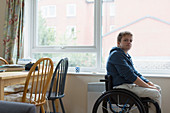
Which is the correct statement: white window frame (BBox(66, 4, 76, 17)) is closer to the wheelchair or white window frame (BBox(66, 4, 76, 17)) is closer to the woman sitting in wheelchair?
the woman sitting in wheelchair

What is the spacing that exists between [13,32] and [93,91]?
150cm

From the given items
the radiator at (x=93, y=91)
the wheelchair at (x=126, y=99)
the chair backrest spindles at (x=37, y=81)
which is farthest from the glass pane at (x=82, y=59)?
the wheelchair at (x=126, y=99)

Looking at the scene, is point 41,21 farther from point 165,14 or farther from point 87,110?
point 165,14

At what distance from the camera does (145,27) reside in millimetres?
3072

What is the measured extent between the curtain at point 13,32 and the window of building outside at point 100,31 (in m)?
0.32

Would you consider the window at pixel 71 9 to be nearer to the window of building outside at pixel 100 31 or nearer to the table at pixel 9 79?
the window of building outside at pixel 100 31

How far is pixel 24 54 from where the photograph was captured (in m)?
3.48

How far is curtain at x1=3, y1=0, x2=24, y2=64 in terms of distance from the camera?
331 centimetres

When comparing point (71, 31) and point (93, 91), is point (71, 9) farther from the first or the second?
point (93, 91)

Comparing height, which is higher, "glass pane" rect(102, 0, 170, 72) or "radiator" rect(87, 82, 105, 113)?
"glass pane" rect(102, 0, 170, 72)

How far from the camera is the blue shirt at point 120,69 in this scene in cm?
225

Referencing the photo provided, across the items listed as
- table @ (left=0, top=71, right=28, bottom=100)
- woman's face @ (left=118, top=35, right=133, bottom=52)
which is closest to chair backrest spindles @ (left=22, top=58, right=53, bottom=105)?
table @ (left=0, top=71, right=28, bottom=100)

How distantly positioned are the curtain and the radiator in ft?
3.97

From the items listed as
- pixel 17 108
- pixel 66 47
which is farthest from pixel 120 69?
pixel 66 47
